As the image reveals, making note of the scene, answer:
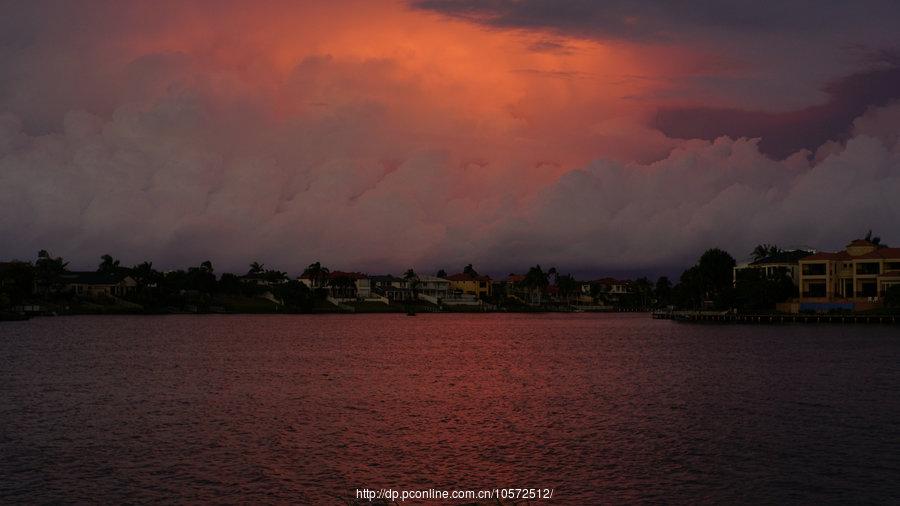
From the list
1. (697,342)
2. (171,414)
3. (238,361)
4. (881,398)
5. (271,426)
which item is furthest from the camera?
(697,342)

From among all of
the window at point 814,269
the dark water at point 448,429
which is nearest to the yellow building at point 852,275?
the window at point 814,269

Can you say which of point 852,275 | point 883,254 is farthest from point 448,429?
point 852,275

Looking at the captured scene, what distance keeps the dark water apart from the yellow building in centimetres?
11041

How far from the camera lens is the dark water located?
3303cm

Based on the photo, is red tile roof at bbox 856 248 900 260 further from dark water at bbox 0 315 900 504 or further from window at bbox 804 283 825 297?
dark water at bbox 0 315 900 504

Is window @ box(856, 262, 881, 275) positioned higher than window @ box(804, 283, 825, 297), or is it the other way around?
window @ box(856, 262, 881, 275)

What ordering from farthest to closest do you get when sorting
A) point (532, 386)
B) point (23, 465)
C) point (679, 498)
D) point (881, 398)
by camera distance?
point (532, 386)
point (881, 398)
point (23, 465)
point (679, 498)

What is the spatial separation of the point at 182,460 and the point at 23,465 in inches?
253

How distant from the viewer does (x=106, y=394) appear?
60.3 meters

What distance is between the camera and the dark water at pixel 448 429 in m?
33.0

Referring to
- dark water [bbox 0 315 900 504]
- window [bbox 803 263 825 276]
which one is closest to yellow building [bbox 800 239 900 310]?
window [bbox 803 263 825 276]

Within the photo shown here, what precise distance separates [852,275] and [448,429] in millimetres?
170234

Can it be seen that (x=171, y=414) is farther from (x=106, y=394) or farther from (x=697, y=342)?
(x=697, y=342)

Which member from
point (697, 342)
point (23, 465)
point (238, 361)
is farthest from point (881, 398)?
point (697, 342)
